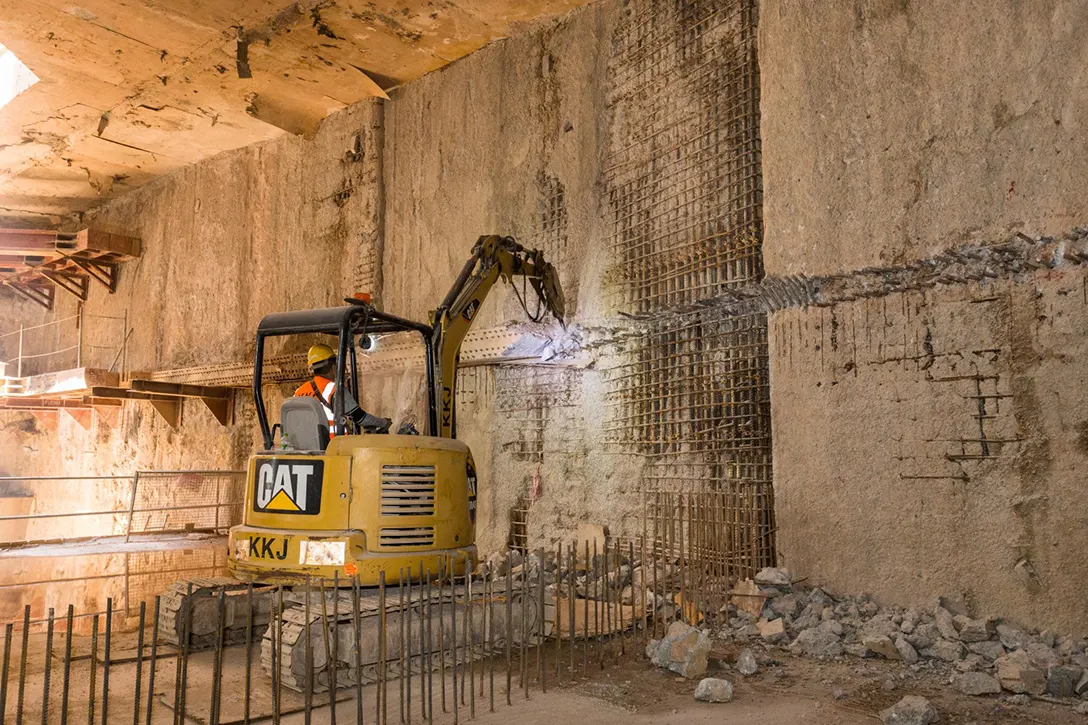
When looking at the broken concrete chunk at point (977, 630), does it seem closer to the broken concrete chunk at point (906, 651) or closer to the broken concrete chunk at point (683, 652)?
the broken concrete chunk at point (906, 651)

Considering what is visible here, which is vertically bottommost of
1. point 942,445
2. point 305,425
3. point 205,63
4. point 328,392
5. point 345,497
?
point 345,497

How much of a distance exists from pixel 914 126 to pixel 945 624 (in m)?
3.49

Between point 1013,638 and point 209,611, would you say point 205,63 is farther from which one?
point 1013,638

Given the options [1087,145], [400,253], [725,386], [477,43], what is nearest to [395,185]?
[400,253]

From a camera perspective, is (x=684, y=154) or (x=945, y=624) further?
(x=684, y=154)

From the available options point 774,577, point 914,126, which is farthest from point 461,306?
point 914,126

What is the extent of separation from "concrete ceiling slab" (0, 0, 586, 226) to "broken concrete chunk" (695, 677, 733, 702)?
288 inches

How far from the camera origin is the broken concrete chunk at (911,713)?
4238 millimetres

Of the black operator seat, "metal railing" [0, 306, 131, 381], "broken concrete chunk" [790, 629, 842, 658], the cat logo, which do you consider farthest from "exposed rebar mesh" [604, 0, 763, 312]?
"metal railing" [0, 306, 131, 381]

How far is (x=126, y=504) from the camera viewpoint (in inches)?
624

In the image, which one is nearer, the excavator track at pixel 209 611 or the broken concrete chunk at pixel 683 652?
the broken concrete chunk at pixel 683 652

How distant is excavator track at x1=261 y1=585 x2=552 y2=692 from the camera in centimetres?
503

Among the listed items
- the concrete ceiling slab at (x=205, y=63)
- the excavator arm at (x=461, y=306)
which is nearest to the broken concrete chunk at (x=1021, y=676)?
the excavator arm at (x=461, y=306)

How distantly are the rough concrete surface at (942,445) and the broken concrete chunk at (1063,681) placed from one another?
2.04ft
